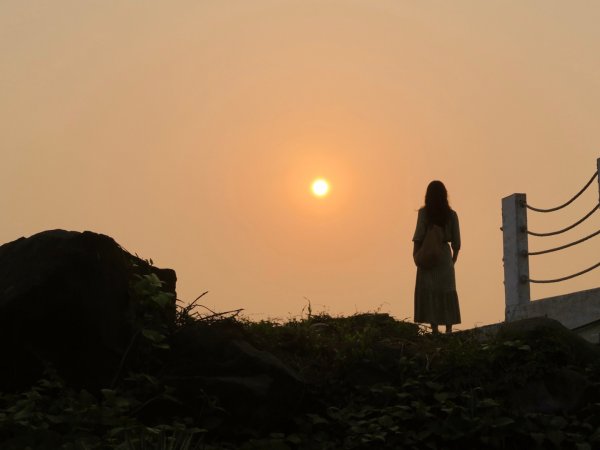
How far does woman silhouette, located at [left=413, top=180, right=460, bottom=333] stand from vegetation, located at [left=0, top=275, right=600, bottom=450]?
2440mm

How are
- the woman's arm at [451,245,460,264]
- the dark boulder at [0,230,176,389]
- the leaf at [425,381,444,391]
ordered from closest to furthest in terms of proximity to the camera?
the dark boulder at [0,230,176,389] → the leaf at [425,381,444,391] → the woman's arm at [451,245,460,264]

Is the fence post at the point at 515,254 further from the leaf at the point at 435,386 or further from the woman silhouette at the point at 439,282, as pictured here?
the leaf at the point at 435,386

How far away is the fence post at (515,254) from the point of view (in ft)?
49.8

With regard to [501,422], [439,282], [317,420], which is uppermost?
[439,282]

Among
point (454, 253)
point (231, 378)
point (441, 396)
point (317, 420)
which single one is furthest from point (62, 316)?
point (454, 253)

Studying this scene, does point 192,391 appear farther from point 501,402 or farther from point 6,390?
point 501,402

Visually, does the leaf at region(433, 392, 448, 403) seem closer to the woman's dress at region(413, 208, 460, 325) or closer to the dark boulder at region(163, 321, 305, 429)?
the dark boulder at region(163, 321, 305, 429)

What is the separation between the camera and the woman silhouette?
1241 centimetres

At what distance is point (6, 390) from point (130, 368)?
106 centimetres

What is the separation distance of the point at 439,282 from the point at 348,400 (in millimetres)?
3791

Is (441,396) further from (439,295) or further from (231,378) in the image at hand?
(439,295)

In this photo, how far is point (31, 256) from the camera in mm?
8586

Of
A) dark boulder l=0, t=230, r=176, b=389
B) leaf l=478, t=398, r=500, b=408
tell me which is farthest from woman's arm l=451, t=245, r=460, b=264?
dark boulder l=0, t=230, r=176, b=389

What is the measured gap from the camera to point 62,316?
8.34 metres
